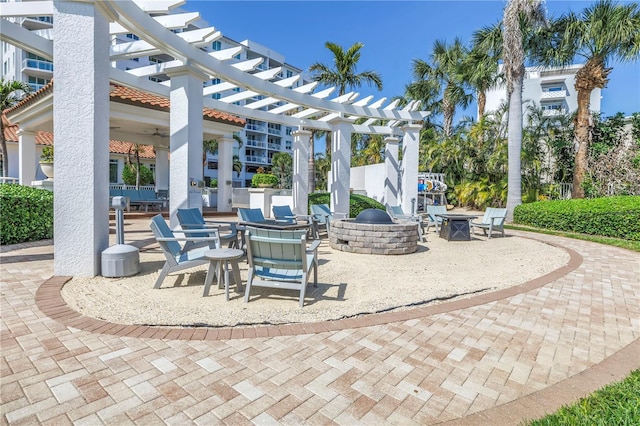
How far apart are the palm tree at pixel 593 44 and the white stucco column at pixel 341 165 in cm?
1079

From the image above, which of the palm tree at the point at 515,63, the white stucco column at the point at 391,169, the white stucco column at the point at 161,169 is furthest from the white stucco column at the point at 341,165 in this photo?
the white stucco column at the point at 161,169

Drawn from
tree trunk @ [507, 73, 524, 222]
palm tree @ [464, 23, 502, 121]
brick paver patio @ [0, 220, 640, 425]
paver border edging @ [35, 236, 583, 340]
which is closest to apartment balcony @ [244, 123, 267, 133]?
palm tree @ [464, 23, 502, 121]

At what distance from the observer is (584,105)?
1661 cm

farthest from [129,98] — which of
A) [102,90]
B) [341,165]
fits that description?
[341,165]

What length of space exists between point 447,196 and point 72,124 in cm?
2157

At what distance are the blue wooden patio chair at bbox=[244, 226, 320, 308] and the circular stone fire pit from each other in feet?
11.7

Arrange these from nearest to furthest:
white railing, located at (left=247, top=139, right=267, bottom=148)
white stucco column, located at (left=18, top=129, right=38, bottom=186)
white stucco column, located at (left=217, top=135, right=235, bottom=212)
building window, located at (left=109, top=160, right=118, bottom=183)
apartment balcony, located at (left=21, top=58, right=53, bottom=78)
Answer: white stucco column, located at (left=18, top=129, right=38, bottom=186) < white stucco column, located at (left=217, top=135, right=235, bottom=212) < building window, located at (left=109, top=160, right=118, bottom=183) < apartment balcony, located at (left=21, top=58, right=53, bottom=78) < white railing, located at (left=247, top=139, right=267, bottom=148)

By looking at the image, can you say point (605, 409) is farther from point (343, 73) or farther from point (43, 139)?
point (43, 139)

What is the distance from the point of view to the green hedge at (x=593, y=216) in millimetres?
10711

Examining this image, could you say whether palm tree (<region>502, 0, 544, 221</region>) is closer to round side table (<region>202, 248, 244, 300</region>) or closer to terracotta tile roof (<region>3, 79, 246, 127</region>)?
terracotta tile roof (<region>3, 79, 246, 127</region>)

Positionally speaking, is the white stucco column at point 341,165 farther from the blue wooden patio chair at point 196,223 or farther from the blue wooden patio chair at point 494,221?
the blue wooden patio chair at point 196,223

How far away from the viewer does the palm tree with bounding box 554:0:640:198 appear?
13.9 meters

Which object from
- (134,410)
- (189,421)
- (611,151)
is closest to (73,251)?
(134,410)

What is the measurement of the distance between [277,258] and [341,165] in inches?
343
